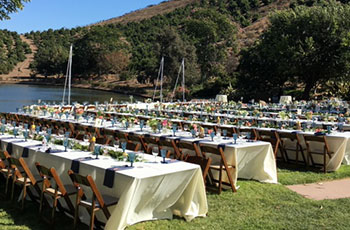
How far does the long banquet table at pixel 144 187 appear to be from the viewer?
4.24m

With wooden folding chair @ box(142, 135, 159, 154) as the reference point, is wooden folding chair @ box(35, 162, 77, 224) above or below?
below

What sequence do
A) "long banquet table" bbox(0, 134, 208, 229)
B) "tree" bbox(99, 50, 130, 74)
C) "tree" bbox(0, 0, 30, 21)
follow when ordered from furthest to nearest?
"tree" bbox(99, 50, 130, 74)
"tree" bbox(0, 0, 30, 21)
"long banquet table" bbox(0, 134, 208, 229)

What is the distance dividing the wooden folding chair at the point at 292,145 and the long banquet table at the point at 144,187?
386 cm

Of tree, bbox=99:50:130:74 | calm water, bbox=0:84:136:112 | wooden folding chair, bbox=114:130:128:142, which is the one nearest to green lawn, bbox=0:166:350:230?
wooden folding chair, bbox=114:130:128:142

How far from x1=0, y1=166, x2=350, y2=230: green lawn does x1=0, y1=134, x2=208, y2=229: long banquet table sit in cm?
17

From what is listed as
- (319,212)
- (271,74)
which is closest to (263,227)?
(319,212)

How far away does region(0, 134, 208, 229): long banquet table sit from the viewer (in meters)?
4.24

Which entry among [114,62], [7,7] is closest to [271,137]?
[7,7]

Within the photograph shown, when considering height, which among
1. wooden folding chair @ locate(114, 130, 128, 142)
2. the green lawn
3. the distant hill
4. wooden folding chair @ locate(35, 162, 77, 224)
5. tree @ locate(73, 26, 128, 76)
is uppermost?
the distant hill

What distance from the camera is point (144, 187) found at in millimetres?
4367

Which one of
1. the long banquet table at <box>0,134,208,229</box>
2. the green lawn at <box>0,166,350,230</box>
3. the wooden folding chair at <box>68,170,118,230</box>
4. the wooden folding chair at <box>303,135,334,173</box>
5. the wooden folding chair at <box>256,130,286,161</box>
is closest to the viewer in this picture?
the wooden folding chair at <box>68,170,118,230</box>

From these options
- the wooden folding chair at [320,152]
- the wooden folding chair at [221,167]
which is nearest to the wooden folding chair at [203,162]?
the wooden folding chair at [221,167]

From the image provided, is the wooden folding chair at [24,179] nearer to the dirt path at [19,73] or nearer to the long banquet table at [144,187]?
the long banquet table at [144,187]

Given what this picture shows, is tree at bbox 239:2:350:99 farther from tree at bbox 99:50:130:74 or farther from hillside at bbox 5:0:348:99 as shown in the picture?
tree at bbox 99:50:130:74
